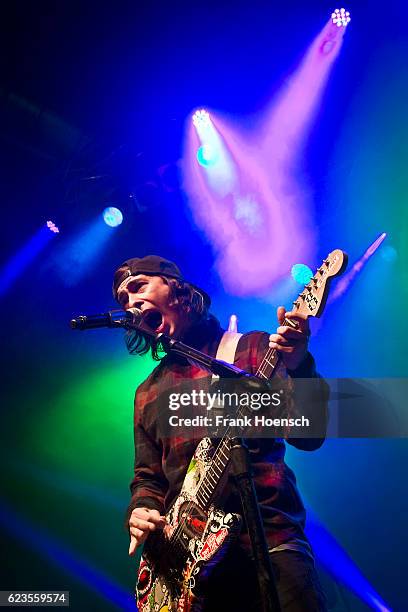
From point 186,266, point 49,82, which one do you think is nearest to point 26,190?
point 49,82

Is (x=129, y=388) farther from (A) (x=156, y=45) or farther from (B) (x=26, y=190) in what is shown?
(A) (x=156, y=45)

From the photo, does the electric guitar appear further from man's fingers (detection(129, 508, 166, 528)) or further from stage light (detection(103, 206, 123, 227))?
stage light (detection(103, 206, 123, 227))

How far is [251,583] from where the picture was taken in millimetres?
1980

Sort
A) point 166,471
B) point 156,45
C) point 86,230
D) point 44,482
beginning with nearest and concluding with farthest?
point 166,471 < point 44,482 < point 156,45 < point 86,230

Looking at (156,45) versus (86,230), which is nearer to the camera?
(156,45)

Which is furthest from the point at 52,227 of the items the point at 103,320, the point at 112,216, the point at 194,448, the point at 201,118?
the point at 194,448

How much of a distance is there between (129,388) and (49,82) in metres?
3.51

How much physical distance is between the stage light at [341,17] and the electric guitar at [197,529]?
414 centimetres

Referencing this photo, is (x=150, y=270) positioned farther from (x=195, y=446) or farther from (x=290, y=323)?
(x=290, y=323)

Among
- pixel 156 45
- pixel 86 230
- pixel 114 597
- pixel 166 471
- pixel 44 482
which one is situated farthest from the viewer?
pixel 86 230

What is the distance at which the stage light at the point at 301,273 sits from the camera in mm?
5121

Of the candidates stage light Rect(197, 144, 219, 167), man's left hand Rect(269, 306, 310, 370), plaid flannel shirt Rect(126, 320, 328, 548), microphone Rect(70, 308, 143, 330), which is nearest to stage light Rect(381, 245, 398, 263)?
stage light Rect(197, 144, 219, 167)

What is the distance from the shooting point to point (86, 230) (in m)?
5.68

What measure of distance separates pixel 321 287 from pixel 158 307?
121 centimetres
